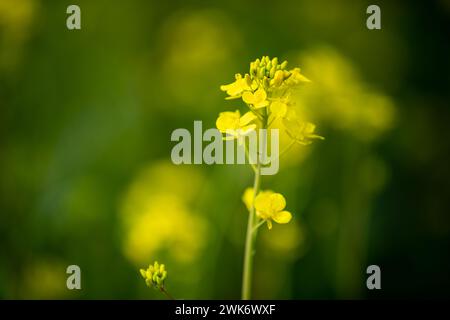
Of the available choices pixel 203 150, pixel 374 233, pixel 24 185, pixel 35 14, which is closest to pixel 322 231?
pixel 374 233

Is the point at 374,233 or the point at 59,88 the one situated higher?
the point at 59,88

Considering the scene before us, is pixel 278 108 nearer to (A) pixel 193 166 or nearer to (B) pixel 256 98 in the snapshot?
(B) pixel 256 98

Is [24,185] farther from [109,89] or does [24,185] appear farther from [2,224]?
[109,89]

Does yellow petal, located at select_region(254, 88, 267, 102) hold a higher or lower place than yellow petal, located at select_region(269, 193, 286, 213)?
higher

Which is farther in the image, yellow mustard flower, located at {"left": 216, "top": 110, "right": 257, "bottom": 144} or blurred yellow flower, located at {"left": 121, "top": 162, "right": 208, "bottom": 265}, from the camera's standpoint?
blurred yellow flower, located at {"left": 121, "top": 162, "right": 208, "bottom": 265}

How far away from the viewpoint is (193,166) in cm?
233

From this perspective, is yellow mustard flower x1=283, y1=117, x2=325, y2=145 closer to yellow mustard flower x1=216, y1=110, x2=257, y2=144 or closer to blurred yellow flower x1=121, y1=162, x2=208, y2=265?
yellow mustard flower x1=216, y1=110, x2=257, y2=144

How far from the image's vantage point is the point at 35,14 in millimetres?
2371

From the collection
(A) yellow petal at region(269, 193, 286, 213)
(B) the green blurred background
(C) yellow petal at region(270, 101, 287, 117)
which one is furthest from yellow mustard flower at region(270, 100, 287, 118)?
(B) the green blurred background

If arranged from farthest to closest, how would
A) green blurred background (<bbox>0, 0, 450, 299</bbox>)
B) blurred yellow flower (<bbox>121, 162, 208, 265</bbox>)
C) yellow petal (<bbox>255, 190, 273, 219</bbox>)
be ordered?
green blurred background (<bbox>0, 0, 450, 299</bbox>) < blurred yellow flower (<bbox>121, 162, 208, 265</bbox>) < yellow petal (<bbox>255, 190, 273, 219</bbox>)

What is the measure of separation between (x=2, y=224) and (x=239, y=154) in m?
1.03

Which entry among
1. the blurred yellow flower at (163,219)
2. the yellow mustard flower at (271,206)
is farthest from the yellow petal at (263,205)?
the blurred yellow flower at (163,219)

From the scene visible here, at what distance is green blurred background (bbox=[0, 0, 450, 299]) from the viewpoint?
6.38ft

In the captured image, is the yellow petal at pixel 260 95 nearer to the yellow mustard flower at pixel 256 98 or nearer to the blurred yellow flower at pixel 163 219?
the yellow mustard flower at pixel 256 98
